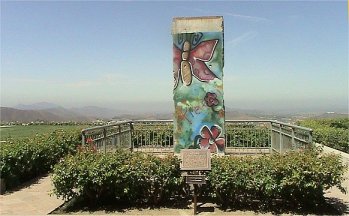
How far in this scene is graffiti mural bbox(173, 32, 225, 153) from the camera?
12016 millimetres

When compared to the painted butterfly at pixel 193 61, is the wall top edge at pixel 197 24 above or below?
above

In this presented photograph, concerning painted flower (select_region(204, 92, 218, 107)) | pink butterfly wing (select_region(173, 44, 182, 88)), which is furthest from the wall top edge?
painted flower (select_region(204, 92, 218, 107))

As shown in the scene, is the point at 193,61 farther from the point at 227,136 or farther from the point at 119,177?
the point at 119,177

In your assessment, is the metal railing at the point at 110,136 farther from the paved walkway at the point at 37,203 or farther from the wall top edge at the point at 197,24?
the wall top edge at the point at 197,24

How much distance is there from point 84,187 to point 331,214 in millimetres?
4457

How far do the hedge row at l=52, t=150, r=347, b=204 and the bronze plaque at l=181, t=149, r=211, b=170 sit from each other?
0.79 feet

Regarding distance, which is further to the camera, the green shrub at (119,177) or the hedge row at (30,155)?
the hedge row at (30,155)

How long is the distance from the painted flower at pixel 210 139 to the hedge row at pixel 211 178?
15.9ft

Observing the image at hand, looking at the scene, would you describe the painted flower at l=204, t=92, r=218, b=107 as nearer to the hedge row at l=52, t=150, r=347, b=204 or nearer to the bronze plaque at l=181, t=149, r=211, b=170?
the hedge row at l=52, t=150, r=347, b=204

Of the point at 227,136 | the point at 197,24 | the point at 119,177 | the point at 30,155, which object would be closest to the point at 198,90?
the point at 197,24

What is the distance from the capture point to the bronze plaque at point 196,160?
695 centimetres

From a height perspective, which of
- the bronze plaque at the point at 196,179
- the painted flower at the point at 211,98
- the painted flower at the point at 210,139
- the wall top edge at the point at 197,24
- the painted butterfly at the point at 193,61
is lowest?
the bronze plaque at the point at 196,179

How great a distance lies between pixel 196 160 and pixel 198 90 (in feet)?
17.5

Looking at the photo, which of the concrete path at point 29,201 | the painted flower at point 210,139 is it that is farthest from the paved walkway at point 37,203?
the painted flower at point 210,139
